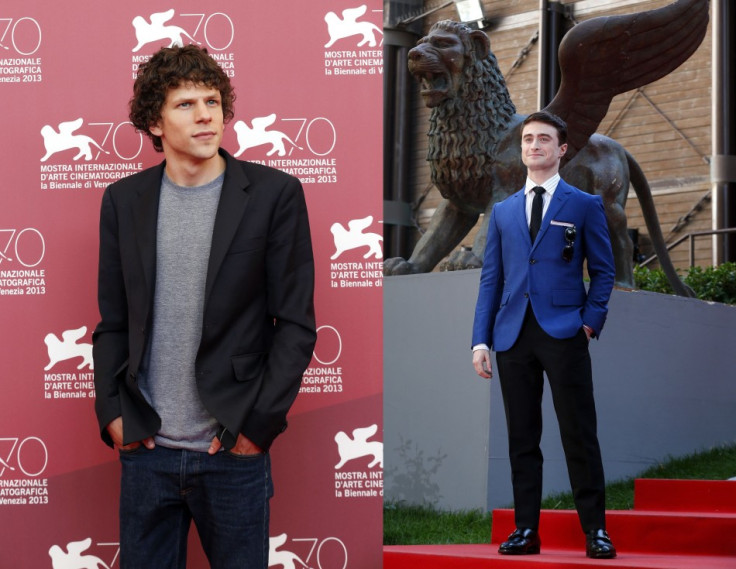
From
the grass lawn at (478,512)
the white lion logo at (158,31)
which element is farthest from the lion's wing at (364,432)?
the grass lawn at (478,512)

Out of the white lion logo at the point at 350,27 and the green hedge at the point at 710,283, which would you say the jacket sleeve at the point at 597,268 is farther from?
the green hedge at the point at 710,283

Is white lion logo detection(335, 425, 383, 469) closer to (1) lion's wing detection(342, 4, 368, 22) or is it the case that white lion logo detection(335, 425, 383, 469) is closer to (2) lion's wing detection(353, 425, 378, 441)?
(2) lion's wing detection(353, 425, 378, 441)

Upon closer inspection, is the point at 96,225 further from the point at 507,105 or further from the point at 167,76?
the point at 507,105

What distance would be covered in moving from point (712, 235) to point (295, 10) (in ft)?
30.8

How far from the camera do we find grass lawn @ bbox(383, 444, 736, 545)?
4.33 meters

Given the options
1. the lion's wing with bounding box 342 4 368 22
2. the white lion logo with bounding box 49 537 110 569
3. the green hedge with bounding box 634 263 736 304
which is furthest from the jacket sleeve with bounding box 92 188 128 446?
the green hedge with bounding box 634 263 736 304

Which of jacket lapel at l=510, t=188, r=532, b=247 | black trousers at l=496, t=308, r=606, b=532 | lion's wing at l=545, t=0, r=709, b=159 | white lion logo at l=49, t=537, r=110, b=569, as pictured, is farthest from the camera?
lion's wing at l=545, t=0, r=709, b=159

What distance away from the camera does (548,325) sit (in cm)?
309

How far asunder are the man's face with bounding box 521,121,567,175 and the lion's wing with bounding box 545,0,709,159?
2.06 metres

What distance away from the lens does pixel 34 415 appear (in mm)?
2789

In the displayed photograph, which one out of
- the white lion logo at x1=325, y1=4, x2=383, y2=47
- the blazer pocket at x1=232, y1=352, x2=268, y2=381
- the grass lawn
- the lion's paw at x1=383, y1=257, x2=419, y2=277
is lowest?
the grass lawn

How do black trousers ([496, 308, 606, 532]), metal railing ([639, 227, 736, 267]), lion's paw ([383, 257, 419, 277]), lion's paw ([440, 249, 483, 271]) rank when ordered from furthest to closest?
metal railing ([639, 227, 736, 267]), lion's paw ([383, 257, 419, 277]), lion's paw ([440, 249, 483, 271]), black trousers ([496, 308, 606, 532])

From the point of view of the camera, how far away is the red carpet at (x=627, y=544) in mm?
3180

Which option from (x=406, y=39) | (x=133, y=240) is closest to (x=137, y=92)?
(x=133, y=240)
